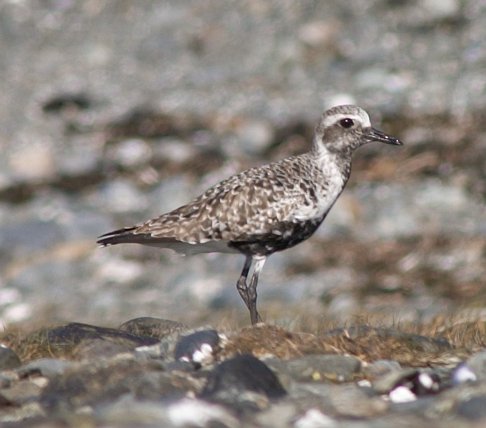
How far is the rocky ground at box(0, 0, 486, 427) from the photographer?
6.09 meters

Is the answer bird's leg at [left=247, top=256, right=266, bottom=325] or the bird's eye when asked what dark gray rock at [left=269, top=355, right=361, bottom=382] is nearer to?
bird's leg at [left=247, top=256, right=266, bottom=325]

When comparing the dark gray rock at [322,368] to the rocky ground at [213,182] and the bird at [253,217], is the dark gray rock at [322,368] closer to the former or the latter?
the rocky ground at [213,182]

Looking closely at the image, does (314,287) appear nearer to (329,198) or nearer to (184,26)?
(329,198)

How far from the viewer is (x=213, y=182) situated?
55.0ft

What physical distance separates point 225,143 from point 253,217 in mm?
8410

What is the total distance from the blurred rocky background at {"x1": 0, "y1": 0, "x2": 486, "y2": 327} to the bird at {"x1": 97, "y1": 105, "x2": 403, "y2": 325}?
1.76 metres

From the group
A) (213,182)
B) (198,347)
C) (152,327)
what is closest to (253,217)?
(152,327)

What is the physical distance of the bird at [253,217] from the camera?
30.7 feet

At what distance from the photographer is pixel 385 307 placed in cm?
1320

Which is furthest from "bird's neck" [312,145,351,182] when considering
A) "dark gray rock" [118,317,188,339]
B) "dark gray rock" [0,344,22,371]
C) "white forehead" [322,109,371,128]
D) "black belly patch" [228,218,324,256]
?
"dark gray rock" [0,344,22,371]

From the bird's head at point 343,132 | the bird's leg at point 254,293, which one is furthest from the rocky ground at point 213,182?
the bird's head at point 343,132

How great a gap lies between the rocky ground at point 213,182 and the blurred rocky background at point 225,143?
0.04 meters

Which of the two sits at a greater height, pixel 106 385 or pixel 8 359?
pixel 8 359

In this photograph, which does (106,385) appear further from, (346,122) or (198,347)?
(346,122)
